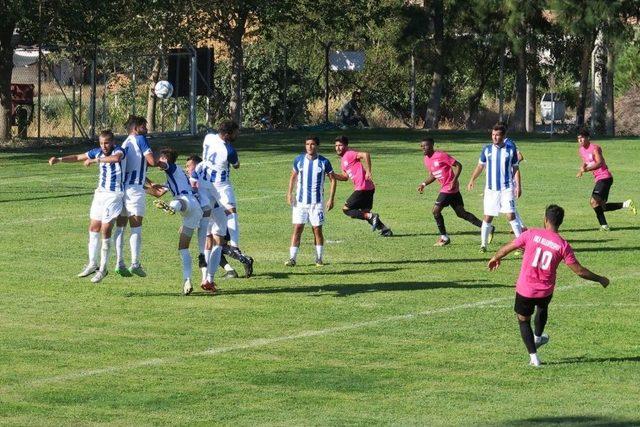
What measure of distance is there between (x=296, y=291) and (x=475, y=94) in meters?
46.1

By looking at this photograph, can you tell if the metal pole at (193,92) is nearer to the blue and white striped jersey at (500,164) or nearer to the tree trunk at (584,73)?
the tree trunk at (584,73)

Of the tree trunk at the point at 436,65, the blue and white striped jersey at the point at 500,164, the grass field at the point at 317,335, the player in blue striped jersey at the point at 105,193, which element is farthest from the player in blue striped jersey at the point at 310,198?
the tree trunk at the point at 436,65

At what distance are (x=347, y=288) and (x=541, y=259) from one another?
605 cm

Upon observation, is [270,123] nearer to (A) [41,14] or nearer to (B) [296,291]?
(A) [41,14]

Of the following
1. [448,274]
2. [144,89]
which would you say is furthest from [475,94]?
[448,274]

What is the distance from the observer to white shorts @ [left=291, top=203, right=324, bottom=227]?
74.3 ft

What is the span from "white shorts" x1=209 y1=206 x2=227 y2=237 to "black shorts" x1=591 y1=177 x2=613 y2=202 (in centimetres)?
1020

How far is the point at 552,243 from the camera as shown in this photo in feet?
48.5

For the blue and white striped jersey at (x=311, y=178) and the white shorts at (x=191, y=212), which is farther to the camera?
the blue and white striped jersey at (x=311, y=178)

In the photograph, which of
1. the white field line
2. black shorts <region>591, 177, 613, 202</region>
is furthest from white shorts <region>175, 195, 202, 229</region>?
black shorts <region>591, 177, 613, 202</region>

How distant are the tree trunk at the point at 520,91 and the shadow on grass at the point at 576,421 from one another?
47.0 m

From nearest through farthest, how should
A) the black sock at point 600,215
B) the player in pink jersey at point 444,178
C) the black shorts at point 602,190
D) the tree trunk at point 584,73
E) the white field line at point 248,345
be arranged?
the white field line at point 248,345, the player in pink jersey at point 444,178, the black sock at point 600,215, the black shorts at point 602,190, the tree trunk at point 584,73

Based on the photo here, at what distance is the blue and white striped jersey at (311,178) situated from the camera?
74.2 ft

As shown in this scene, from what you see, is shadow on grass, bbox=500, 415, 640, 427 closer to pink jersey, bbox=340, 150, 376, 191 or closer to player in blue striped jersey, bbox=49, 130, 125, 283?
player in blue striped jersey, bbox=49, 130, 125, 283
